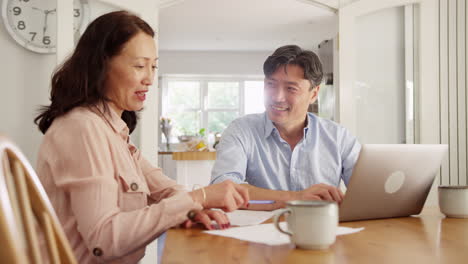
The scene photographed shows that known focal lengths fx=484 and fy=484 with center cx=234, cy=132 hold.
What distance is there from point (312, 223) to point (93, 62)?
2.33ft

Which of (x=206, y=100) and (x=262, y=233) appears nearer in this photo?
(x=262, y=233)

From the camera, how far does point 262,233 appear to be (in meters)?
1.01

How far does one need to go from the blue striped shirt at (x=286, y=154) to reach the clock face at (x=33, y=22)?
1854mm

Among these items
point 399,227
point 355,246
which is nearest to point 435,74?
point 399,227

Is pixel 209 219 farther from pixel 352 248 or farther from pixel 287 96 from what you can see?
pixel 287 96

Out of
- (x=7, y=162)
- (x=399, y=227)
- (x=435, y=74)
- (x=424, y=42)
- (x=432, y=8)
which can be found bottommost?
(x=399, y=227)

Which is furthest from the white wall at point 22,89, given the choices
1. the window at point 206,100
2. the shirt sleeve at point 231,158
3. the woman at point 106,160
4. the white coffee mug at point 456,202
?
the window at point 206,100

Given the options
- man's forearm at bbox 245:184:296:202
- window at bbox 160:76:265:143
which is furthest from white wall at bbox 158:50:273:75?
man's forearm at bbox 245:184:296:202

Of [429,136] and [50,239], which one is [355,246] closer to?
[50,239]

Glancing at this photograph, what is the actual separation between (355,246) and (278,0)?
18.6ft

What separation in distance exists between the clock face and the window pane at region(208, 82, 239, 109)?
Answer: 6.90 m

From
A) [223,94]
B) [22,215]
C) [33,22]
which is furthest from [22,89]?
[223,94]

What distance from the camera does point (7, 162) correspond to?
530mm

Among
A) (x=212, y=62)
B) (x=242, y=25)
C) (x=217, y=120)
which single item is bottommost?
(x=217, y=120)
